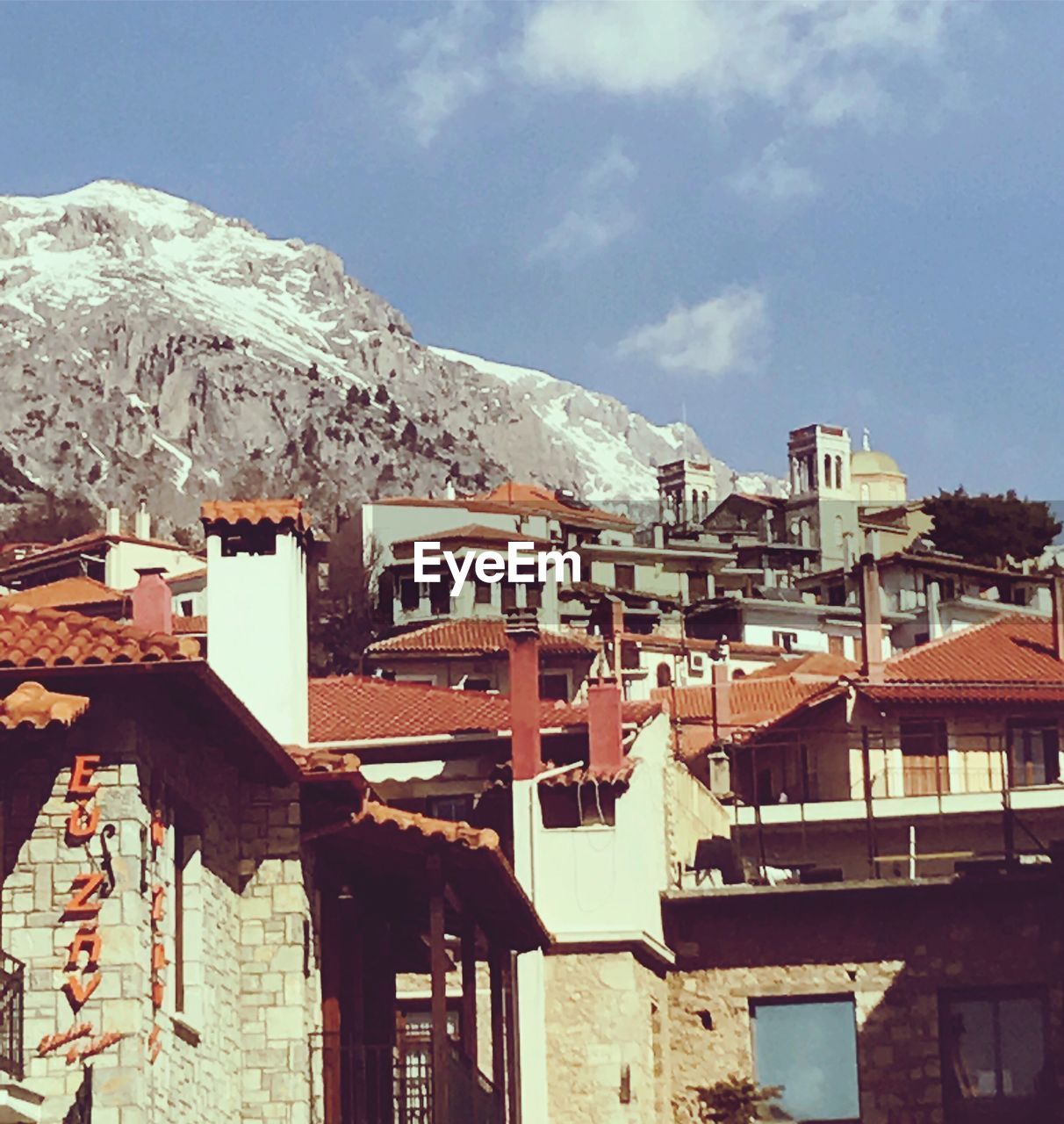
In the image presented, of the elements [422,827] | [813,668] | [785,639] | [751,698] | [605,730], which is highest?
[785,639]

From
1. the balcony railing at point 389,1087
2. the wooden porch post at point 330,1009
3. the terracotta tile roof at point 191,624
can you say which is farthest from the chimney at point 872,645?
the wooden porch post at point 330,1009

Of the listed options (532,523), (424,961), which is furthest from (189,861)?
(532,523)

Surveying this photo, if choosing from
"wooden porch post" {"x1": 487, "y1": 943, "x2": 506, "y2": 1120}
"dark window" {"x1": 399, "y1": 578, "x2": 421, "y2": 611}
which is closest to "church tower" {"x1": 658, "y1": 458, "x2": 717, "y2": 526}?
"dark window" {"x1": 399, "y1": 578, "x2": 421, "y2": 611}

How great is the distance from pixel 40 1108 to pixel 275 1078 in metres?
4.86

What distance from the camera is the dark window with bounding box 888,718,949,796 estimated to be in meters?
55.3

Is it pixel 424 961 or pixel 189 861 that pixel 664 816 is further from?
pixel 189 861

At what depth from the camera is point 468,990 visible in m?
29.2

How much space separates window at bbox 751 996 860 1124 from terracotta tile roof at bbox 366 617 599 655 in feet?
133

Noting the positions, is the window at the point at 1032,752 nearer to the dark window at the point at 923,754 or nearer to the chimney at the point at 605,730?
the dark window at the point at 923,754

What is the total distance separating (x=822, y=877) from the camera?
50.4m

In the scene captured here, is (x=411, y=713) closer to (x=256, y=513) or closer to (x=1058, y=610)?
(x=256, y=513)

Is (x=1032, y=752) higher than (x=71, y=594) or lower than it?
lower

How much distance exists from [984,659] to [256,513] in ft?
125

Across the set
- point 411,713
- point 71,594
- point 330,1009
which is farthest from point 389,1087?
point 71,594
